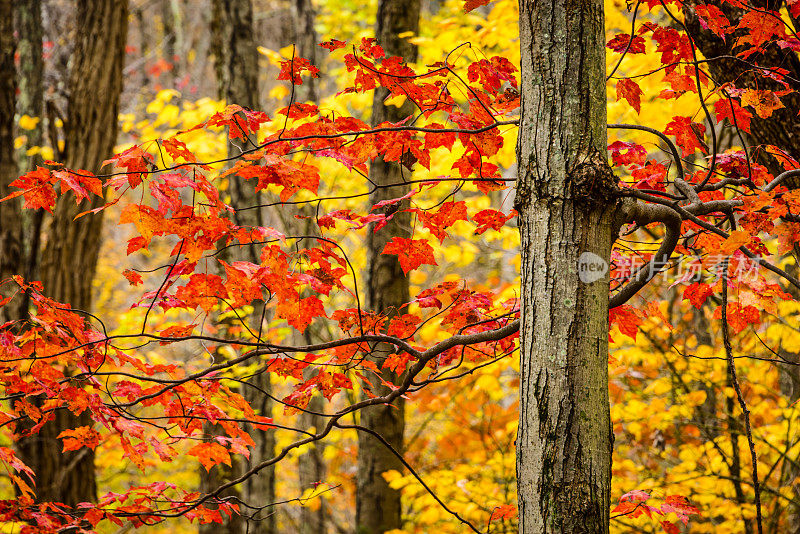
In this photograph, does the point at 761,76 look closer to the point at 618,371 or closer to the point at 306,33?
the point at 618,371

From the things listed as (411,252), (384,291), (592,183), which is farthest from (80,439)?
(592,183)

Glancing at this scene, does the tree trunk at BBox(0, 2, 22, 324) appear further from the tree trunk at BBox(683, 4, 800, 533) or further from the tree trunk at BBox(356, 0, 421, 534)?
the tree trunk at BBox(683, 4, 800, 533)

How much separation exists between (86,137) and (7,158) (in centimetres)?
63

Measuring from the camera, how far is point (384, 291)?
4223 millimetres

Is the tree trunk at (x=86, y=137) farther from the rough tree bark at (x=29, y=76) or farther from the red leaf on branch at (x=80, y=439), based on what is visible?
the red leaf on branch at (x=80, y=439)

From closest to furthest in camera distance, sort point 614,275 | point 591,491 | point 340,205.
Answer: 1. point 591,491
2. point 614,275
3. point 340,205

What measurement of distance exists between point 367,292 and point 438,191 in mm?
3294

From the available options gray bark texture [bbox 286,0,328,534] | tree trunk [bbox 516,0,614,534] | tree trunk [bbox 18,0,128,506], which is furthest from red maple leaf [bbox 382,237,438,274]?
gray bark texture [bbox 286,0,328,534]

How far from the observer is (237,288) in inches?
91.2

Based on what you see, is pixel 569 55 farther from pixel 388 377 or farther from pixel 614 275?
pixel 388 377

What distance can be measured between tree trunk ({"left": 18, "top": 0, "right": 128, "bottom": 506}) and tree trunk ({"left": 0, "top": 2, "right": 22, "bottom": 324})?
0.28 meters

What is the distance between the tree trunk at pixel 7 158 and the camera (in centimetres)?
447

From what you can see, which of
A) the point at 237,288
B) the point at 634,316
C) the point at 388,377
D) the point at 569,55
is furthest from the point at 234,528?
the point at 569,55

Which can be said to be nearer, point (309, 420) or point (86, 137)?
point (86, 137)
